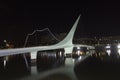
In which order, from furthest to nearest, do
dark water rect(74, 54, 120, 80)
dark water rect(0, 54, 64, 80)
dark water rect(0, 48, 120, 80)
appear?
dark water rect(0, 54, 64, 80) < dark water rect(0, 48, 120, 80) < dark water rect(74, 54, 120, 80)

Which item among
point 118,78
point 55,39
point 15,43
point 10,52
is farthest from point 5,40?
point 118,78

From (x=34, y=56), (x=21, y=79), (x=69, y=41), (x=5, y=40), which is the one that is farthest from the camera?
(x=5, y=40)

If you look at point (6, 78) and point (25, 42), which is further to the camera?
point (25, 42)

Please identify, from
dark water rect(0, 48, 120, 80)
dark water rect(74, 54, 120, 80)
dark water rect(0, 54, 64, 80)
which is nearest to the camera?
dark water rect(74, 54, 120, 80)

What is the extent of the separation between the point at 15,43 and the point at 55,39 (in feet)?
29.8

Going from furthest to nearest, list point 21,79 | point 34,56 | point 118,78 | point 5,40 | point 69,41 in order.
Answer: point 5,40 → point 69,41 → point 34,56 → point 21,79 → point 118,78

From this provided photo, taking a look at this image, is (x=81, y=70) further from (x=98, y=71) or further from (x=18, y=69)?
(x=18, y=69)

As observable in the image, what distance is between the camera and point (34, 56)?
27.6 metres

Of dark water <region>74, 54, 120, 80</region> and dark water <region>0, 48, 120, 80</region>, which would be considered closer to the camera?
dark water <region>74, 54, 120, 80</region>

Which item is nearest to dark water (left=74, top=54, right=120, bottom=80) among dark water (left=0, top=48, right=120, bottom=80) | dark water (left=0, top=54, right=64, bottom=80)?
dark water (left=0, top=48, right=120, bottom=80)

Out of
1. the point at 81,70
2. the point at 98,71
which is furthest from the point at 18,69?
the point at 98,71

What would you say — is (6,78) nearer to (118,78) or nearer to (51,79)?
(51,79)

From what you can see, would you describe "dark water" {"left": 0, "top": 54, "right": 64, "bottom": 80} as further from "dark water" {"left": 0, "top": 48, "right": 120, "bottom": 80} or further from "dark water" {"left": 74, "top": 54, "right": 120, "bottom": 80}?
"dark water" {"left": 74, "top": 54, "right": 120, "bottom": 80}

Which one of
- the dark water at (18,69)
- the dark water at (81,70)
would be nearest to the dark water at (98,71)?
the dark water at (81,70)
